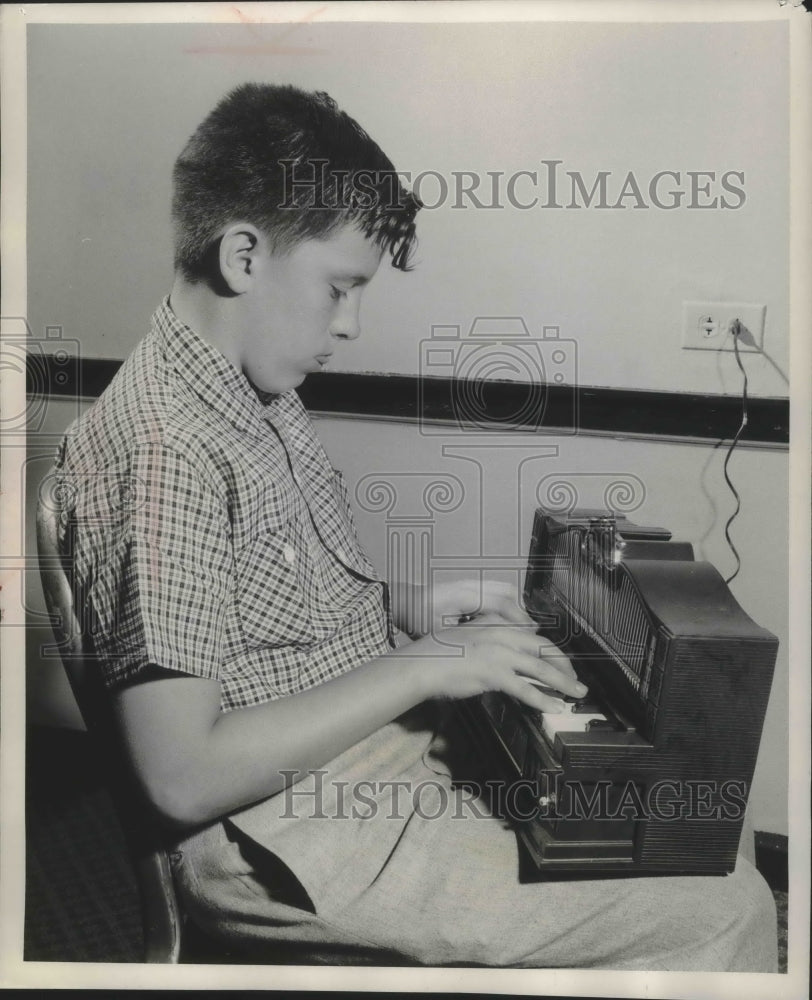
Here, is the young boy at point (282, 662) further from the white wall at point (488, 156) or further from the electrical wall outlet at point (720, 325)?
the electrical wall outlet at point (720, 325)

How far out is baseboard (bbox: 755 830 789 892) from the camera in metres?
1.58

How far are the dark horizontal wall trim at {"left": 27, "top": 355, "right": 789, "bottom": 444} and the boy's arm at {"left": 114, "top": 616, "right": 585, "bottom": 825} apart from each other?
0.42 m

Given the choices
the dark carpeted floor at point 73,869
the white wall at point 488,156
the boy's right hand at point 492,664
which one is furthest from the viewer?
the dark carpeted floor at point 73,869

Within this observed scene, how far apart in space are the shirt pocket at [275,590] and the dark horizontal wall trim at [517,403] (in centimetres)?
36

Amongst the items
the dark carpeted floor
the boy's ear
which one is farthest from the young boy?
the dark carpeted floor

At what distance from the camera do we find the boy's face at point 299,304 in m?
1.35

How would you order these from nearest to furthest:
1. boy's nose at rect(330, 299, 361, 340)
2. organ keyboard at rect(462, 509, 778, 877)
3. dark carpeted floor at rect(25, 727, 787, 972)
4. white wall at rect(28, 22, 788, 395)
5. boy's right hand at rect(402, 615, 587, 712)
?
organ keyboard at rect(462, 509, 778, 877)
boy's right hand at rect(402, 615, 587, 712)
boy's nose at rect(330, 299, 361, 340)
white wall at rect(28, 22, 788, 395)
dark carpeted floor at rect(25, 727, 787, 972)

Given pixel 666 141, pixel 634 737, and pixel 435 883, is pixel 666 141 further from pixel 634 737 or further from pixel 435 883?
pixel 435 883

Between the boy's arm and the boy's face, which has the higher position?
the boy's face

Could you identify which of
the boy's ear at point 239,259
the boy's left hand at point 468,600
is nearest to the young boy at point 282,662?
the boy's ear at point 239,259

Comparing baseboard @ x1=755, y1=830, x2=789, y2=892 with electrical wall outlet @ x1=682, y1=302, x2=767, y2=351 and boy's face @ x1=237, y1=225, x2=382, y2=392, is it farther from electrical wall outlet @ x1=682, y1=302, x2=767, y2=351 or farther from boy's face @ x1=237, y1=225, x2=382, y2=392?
boy's face @ x1=237, y1=225, x2=382, y2=392

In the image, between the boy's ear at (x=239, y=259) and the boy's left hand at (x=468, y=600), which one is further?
the boy's left hand at (x=468, y=600)

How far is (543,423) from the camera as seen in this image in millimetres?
1619

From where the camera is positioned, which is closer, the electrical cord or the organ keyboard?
the organ keyboard
